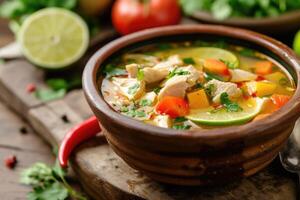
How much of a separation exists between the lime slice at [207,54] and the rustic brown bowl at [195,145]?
1.11 ft

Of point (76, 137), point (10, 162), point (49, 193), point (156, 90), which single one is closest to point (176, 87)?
point (156, 90)

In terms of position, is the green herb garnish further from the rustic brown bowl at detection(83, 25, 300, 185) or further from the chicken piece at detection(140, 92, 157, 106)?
the chicken piece at detection(140, 92, 157, 106)

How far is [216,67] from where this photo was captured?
2.41m

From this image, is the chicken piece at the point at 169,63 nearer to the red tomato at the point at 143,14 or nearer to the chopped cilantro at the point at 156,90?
the chopped cilantro at the point at 156,90

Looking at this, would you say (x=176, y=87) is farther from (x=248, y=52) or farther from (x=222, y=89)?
(x=248, y=52)

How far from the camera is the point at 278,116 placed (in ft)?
6.45

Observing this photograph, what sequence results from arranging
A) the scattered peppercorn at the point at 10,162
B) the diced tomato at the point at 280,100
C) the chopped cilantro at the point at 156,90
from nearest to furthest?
the diced tomato at the point at 280,100 < the chopped cilantro at the point at 156,90 < the scattered peppercorn at the point at 10,162

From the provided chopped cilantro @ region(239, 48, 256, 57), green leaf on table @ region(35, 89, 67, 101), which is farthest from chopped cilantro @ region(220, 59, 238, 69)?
green leaf on table @ region(35, 89, 67, 101)

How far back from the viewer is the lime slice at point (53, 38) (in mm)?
3311

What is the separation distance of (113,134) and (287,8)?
1.76 metres

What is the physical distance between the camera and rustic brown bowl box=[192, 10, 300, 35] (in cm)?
326

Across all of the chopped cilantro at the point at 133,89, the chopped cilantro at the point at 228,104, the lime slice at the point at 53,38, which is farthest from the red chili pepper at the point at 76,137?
the lime slice at the point at 53,38

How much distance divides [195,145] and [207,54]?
77cm

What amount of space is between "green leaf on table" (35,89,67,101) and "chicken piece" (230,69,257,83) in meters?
1.07
